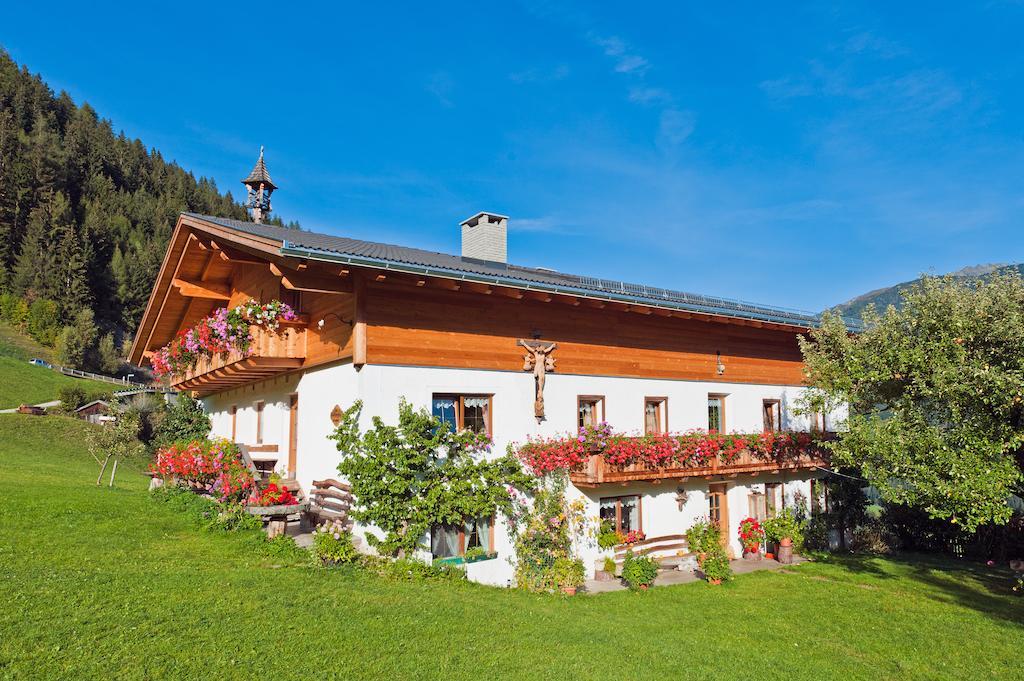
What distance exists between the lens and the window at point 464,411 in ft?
41.0

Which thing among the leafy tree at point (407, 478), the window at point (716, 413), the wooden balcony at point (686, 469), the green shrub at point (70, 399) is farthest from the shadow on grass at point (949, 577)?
the green shrub at point (70, 399)

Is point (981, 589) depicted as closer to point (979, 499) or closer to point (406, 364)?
point (979, 499)

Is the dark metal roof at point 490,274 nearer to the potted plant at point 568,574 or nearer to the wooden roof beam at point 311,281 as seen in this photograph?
the wooden roof beam at point 311,281

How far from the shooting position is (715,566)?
13.6m

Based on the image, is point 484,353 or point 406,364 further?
point 484,353

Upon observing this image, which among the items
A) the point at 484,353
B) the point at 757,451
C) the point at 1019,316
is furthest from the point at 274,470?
the point at 1019,316

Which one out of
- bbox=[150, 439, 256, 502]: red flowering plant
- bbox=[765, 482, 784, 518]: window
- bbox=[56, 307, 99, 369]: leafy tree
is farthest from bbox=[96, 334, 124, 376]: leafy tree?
bbox=[765, 482, 784, 518]: window

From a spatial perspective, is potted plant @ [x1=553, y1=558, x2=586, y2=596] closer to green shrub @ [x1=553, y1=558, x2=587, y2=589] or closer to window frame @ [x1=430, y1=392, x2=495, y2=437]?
green shrub @ [x1=553, y1=558, x2=587, y2=589]

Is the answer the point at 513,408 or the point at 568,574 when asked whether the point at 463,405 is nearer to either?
the point at 513,408

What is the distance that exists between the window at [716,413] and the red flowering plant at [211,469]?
35.8ft

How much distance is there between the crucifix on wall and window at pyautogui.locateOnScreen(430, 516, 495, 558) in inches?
95.7

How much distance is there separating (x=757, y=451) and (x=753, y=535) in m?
2.13

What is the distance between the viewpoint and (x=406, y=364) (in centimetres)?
1199

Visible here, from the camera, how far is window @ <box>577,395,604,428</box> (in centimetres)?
1445
